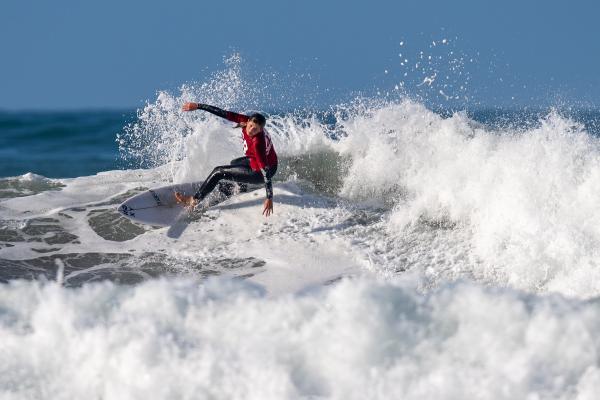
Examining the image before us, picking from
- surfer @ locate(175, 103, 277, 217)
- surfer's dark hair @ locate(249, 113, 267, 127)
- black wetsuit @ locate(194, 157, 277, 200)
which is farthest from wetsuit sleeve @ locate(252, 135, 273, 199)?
black wetsuit @ locate(194, 157, 277, 200)

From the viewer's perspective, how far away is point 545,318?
436 centimetres

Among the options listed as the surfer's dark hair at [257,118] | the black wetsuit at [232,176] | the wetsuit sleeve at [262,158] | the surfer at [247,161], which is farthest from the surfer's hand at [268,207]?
the surfer's dark hair at [257,118]

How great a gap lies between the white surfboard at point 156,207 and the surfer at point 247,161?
0.11m

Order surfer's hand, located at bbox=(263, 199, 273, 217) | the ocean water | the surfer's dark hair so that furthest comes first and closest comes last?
the surfer's dark hair → surfer's hand, located at bbox=(263, 199, 273, 217) → the ocean water

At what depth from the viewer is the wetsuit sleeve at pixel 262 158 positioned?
25.1 feet

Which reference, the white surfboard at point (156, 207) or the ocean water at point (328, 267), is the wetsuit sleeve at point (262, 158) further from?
the white surfboard at point (156, 207)

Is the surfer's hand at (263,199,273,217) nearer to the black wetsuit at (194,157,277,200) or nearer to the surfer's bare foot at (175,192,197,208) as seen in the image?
the black wetsuit at (194,157,277,200)

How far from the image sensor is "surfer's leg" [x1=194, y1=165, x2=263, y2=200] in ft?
26.8

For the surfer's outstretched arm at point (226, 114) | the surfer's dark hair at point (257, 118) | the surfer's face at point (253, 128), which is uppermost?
the surfer's outstretched arm at point (226, 114)

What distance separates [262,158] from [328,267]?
5.35 ft

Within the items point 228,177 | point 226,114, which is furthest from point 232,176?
point 226,114

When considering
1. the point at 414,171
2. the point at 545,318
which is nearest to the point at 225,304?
the point at 545,318

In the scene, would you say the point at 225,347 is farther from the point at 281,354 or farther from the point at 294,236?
the point at 294,236

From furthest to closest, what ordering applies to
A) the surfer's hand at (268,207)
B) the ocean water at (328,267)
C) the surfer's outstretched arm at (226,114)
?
the surfer's outstretched arm at (226,114), the surfer's hand at (268,207), the ocean water at (328,267)
